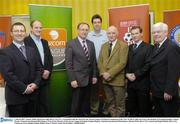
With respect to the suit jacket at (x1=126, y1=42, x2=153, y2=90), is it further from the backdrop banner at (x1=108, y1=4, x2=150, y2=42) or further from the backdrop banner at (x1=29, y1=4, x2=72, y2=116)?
the backdrop banner at (x1=29, y1=4, x2=72, y2=116)

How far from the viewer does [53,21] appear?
193 inches

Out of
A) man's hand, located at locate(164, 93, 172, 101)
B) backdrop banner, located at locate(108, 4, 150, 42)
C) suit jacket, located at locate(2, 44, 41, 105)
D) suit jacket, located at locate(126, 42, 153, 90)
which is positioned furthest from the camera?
backdrop banner, located at locate(108, 4, 150, 42)

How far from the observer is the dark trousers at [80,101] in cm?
445

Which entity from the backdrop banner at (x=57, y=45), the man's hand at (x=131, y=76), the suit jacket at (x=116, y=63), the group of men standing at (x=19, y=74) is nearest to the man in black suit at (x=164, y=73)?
the man's hand at (x=131, y=76)

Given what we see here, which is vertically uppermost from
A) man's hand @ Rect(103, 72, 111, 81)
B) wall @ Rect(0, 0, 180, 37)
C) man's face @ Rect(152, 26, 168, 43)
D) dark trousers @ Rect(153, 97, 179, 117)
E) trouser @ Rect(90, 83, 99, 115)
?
wall @ Rect(0, 0, 180, 37)

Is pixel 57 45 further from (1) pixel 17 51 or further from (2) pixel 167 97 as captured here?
(2) pixel 167 97

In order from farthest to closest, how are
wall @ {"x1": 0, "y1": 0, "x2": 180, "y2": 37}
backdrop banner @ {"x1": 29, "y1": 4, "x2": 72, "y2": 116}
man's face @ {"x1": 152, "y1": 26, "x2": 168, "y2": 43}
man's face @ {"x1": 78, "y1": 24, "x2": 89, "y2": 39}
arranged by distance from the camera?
1. wall @ {"x1": 0, "y1": 0, "x2": 180, "y2": 37}
2. backdrop banner @ {"x1": 29, "y1": 4, "x2": 72, "y2": 116}
3. man's face @ {"x1": 78, "y1": 24, "x2": 89, "y2": 39}
4. man's face @ {"x1": 152, "y1": 26, "x2": 168, "y2": 43}

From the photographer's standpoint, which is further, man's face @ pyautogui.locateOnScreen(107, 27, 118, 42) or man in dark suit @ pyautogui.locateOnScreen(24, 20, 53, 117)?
man's face @ pyautogui.locateOnScreen(107, 27, 118, 42)

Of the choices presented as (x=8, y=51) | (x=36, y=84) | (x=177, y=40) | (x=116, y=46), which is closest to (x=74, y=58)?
(x=116, y=46)

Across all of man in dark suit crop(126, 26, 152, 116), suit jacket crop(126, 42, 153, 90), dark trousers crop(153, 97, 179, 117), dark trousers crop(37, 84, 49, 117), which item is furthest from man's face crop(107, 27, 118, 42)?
dark trousers crop(153, 97, 179, 117)

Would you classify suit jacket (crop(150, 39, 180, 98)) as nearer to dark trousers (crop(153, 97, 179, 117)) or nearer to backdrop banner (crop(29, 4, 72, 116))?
dark trousers (crop(153, 97, 179, 117))

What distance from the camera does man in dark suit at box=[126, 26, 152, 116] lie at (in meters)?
4.02

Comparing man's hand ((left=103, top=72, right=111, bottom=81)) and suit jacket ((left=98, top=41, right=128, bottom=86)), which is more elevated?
suit jacket ((left=98, top=41, right=128, bottom=86))

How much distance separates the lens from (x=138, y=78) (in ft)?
13.2
